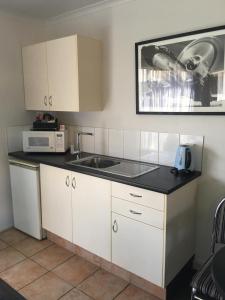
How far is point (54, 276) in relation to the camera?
86.0 inches

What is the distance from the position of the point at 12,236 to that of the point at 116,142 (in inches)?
59.4

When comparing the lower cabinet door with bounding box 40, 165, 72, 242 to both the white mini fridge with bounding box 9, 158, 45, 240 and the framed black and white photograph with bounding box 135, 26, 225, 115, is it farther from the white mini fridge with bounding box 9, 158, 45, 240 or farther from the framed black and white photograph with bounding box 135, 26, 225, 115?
the framed black and white photograph with bounding box 135, 26, 225, 115

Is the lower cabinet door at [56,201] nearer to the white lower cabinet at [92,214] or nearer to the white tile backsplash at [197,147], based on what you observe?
the white lower cabinet at [92,214]

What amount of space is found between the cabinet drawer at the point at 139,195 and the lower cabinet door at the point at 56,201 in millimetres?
545

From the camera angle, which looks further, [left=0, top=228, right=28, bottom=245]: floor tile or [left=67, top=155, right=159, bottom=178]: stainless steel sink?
[left=0, top=228, right=28, bottom=245]: floor tile

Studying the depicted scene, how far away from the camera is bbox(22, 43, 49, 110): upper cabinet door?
2678 mm

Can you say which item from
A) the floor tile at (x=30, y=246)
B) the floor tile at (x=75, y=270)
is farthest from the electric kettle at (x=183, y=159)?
the floor tile at (x=30, y=246)

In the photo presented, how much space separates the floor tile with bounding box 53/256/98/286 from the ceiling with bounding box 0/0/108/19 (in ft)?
7.87

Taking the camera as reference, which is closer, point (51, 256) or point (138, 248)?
point (138, 248)

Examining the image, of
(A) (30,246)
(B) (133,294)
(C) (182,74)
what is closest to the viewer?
(B) (133,294)

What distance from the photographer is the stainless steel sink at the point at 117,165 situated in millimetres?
2137

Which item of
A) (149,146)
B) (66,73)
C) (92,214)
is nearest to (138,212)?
(92,214)

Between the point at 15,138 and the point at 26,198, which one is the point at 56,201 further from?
the point at 15,138

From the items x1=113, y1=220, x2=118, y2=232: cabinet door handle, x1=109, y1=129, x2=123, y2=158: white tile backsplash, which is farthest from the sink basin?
x1=113, y1=220, x2=118, y2=232: cabinet door handle
